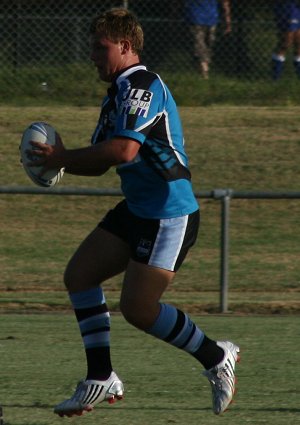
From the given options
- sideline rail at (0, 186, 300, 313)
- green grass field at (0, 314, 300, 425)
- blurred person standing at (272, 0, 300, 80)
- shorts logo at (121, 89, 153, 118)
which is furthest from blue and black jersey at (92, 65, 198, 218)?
blurred person standing at (272, 0, 300, 80)

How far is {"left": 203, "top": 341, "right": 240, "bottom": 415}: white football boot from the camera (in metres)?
6.50

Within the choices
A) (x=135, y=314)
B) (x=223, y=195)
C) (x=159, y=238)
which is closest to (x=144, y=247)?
(x=159, y=238)

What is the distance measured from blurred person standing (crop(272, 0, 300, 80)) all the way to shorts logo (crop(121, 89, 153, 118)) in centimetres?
951

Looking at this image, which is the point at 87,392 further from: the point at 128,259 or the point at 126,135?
the point at 126,135

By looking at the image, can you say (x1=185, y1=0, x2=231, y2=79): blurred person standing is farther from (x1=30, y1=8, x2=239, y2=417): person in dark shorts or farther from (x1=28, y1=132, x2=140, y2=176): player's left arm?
(x1=28, y1=132, x2=140, y2=176): player's left arm

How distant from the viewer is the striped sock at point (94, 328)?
6633 millimetres

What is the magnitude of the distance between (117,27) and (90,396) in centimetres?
178

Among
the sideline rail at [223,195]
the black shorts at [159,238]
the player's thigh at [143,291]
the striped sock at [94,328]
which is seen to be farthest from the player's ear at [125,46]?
the sideline rail at [223,195]

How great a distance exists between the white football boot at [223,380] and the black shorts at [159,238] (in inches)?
21.9

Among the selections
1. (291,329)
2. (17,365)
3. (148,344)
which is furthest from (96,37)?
(291,329)

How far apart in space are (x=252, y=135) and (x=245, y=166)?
0.65m

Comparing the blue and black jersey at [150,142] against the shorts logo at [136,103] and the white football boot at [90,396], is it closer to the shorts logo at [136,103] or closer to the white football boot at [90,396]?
the shorts logo at [136,103]

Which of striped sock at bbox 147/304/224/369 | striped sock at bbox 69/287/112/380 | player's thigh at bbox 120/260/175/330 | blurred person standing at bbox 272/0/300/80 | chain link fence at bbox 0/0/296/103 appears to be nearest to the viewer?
player's thigh at bbox 120/260/175/330

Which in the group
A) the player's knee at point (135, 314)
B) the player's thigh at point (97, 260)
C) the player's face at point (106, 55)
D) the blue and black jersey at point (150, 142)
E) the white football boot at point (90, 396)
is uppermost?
the player's face at point (106, 55)
